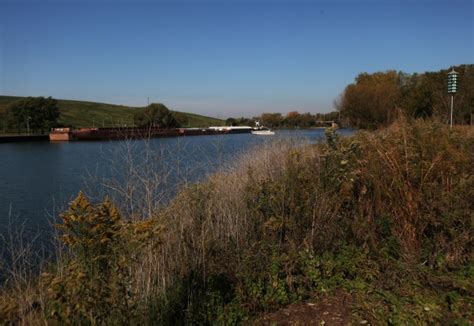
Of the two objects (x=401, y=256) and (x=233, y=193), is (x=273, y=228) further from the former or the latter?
(x=233, y=193)

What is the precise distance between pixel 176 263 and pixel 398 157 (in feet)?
10.3

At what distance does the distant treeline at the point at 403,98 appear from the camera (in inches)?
626

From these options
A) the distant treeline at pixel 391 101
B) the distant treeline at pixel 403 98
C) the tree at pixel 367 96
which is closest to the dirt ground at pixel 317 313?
the distant treeline at pixel 403 98

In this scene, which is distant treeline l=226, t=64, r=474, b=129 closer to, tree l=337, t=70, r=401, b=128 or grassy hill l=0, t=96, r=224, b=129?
tree l=337, t=70, r=401, b=128

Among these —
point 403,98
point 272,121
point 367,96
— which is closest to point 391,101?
point 403,98

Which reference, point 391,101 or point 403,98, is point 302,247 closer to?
point 403,98

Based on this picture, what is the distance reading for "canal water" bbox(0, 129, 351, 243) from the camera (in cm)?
608

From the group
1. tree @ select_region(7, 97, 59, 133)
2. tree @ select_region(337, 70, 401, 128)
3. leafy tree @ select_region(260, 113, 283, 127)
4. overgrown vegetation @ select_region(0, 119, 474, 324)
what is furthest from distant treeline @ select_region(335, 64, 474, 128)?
tree @ select_region(7, 97, 59, 133)

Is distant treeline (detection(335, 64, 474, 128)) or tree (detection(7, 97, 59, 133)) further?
tree (detection(7, 97, 59, 133))

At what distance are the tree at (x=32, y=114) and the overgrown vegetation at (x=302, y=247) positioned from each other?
92543mm

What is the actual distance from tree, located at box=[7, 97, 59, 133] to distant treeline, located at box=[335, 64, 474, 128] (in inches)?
2486

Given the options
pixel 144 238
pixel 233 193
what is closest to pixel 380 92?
pixel 233 193

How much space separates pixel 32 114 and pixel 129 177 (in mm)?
93351

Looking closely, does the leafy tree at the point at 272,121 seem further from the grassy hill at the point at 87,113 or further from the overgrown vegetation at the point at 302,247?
the grassy hill at the point at 87,113
